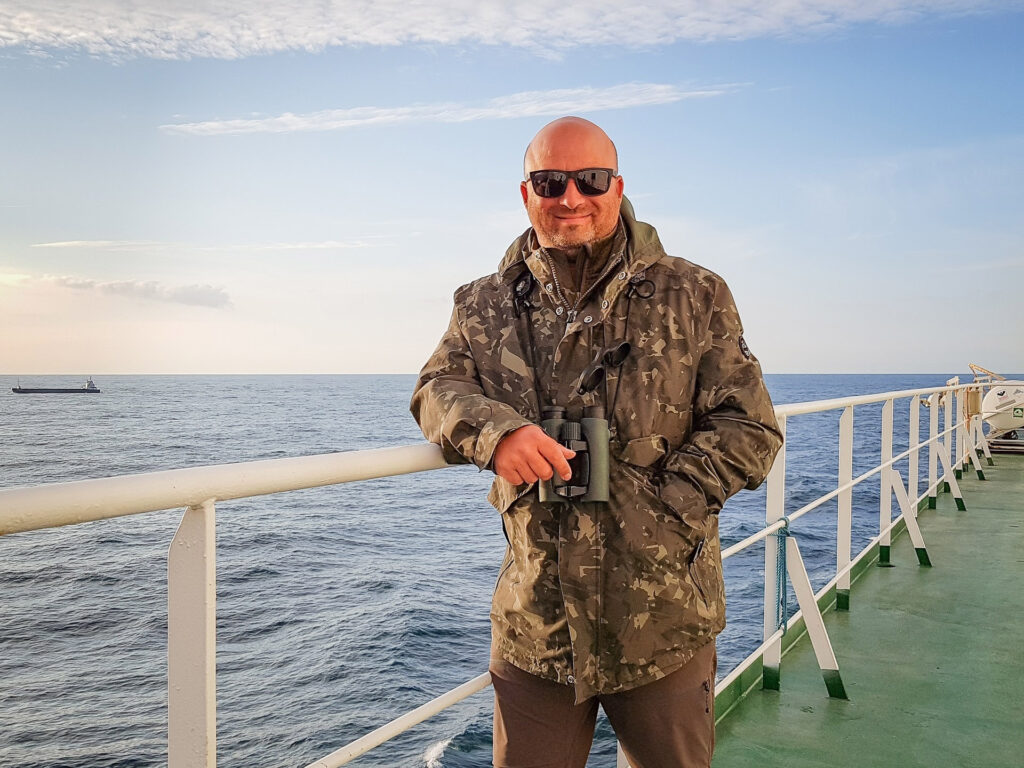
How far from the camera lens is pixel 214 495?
0.99m

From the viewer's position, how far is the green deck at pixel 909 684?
8.02ft

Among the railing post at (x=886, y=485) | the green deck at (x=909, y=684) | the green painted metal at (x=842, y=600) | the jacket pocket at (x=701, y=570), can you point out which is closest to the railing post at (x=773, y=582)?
the green deck at (x=909, y=684)

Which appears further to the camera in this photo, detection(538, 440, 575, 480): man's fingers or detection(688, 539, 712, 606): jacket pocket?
detection(688, 539, 712, 606): jacket pocket

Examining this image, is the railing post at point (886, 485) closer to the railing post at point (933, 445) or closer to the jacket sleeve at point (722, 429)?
the railing post at point (933, 445)

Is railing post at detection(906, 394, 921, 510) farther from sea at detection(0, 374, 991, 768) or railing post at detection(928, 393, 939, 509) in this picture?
sea at detection(0, 374, 991, 768)

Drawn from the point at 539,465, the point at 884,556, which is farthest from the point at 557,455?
the point at 884,556

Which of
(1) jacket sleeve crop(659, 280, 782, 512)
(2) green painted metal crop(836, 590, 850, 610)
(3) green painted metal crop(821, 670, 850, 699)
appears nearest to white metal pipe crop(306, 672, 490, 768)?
(1) jacket sleeve crop(659, 280, 782, 512)

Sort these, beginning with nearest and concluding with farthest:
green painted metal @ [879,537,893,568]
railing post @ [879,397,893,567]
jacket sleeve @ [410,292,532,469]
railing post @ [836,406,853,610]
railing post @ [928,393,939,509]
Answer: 1. jacket sleeve @ [410,292,532,469]
2. railing post @ [836,406,853,610]
3. railing post @ [879,397,893,567]
4. green painted metal @ [879,537,893,568]
5. railing post @ [928,393,939,509]

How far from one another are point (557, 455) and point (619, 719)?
50 cm

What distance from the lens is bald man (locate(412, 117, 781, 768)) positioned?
1319 mm

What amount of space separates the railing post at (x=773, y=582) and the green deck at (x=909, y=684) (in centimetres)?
7

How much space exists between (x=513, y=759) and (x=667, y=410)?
0.65m

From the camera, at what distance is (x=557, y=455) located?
1.25 metres

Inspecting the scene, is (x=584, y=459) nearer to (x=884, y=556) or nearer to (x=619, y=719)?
(x=619, y=719)
